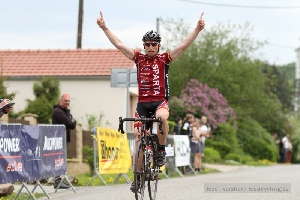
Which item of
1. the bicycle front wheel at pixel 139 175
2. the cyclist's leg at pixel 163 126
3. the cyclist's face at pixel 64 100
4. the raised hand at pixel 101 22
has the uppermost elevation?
the raised hand at pixel 101 22

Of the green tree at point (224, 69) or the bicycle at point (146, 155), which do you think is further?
the green tree at point (224, 69)

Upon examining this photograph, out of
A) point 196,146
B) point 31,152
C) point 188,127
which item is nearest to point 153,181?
point 31,152

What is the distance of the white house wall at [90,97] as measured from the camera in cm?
3809

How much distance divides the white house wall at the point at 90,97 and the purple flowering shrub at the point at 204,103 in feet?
17.1

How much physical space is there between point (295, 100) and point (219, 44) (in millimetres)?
84218

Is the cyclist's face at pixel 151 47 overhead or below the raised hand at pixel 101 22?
below

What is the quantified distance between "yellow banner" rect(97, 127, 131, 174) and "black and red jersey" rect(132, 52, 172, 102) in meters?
7.01

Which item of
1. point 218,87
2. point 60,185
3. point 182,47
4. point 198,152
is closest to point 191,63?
point 218,87

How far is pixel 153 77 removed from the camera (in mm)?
12188

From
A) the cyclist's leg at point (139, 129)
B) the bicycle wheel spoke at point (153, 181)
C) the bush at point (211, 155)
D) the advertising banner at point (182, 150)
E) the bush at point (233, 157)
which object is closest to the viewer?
the cyclist's leg at point (139, 129)

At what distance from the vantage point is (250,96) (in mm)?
51062

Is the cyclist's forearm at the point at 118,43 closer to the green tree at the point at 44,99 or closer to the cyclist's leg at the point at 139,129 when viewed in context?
the cyclist's leg at the point at 139,129

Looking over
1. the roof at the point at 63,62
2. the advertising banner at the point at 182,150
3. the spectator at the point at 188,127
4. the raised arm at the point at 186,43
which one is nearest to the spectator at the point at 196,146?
the spectator at the point at 188,127

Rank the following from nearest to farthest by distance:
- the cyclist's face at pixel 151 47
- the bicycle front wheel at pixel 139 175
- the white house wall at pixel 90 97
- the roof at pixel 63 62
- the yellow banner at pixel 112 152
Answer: the bicycle front wheel at pixel 139 175, the cyclist's face at pixel 151 47, the yellow banner at pixel 112 152, the white house wall at pixel 90 97, the roof at pixel 63 62
